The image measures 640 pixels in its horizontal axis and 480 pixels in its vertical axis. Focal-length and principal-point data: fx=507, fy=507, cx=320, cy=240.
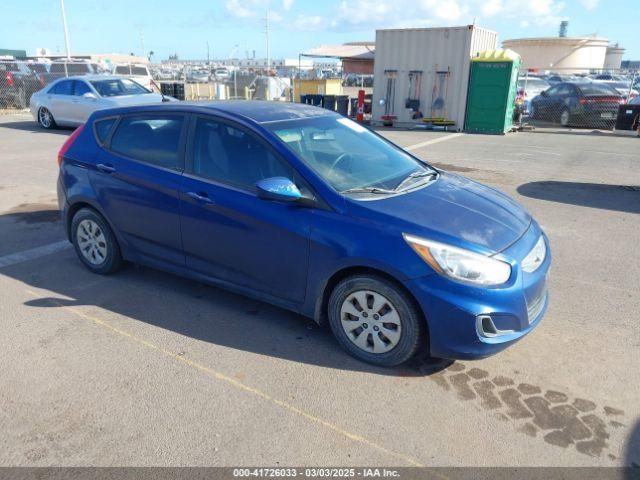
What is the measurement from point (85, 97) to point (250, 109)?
11886 mm

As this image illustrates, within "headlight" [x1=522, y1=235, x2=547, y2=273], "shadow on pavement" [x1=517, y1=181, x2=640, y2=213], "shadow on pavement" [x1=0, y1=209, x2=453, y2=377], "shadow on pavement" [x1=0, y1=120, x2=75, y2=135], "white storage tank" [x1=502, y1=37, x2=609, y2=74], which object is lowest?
"shadow on pavement" [x1=0, y1=209, x2=453, y2=377]

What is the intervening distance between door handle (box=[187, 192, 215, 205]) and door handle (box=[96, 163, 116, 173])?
0.98 m

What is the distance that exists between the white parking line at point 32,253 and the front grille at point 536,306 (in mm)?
4745

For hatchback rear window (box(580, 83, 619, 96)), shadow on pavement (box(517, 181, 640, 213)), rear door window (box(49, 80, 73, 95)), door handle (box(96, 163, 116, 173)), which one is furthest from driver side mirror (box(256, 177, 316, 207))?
hatchback rear window (box(580, 83, 619, 96))

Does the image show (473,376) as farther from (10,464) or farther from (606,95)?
(606,95)

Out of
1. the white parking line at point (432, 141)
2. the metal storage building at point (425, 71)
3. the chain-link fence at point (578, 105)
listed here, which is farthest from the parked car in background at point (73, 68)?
the chain-link fence at point (578, 105)

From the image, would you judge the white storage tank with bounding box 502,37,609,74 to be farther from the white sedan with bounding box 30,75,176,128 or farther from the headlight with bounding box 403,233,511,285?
the headlight with bounding box 403,233,511,285

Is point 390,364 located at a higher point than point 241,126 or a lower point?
lower

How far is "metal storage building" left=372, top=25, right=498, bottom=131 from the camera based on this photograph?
53.5 feet

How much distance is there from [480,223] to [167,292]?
8.95 ft

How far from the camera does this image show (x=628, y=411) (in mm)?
2965

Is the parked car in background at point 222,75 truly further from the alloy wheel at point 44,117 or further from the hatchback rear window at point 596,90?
the hatchback rear window at point 596,90

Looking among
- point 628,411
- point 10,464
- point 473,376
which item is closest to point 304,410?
point 473,376

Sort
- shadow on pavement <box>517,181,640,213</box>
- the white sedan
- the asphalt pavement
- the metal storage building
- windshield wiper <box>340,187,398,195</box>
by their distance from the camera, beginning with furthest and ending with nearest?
the metal storage building, the white sedan, shadow on pavement <box>517,181,640,213</box>, windshield wiper <box>340,187,398,195</box>, the asphalt pavement
